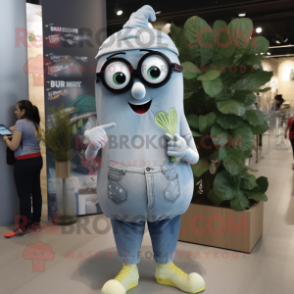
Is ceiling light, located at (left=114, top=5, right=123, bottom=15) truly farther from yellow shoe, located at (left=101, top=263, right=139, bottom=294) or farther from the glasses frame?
yellow shoe, located at (left=101, top=263, right=139, bottom=294)

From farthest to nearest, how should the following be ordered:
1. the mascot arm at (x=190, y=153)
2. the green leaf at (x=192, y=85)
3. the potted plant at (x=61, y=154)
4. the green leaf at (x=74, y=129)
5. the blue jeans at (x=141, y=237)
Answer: the green leaf at (x=74, y=129) → the potted plant at (x=61, y=154) → the green leaf at (x=192, y=85) → the blue jeans at (x=141, y=237) → the mascot arm at (x=190, y=153)

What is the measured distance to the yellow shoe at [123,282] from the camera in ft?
6.39

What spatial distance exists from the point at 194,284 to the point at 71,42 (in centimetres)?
253

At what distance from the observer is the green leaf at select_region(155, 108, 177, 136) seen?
71.7 inches

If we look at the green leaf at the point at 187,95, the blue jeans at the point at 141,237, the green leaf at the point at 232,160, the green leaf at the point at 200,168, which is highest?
the green leaf at the point at 187,95

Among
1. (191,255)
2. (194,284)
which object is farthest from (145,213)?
(191,255)

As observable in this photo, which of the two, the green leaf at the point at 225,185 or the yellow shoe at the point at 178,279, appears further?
the green leaf at the point at 225,185

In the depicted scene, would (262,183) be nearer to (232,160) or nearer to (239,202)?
(239,202)

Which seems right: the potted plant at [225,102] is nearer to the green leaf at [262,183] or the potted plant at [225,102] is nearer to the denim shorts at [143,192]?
the green leaf at [262,183]

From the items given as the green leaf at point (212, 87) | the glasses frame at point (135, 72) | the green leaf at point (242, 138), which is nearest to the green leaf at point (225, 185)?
the green leaf at point (242, 138)

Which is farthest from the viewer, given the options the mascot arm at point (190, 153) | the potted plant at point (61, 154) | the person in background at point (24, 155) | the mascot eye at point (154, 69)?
the potted plant at point (61, 154)

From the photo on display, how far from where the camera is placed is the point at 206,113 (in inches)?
109

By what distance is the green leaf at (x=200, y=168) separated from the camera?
2.61m

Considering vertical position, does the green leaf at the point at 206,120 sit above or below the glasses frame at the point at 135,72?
below
